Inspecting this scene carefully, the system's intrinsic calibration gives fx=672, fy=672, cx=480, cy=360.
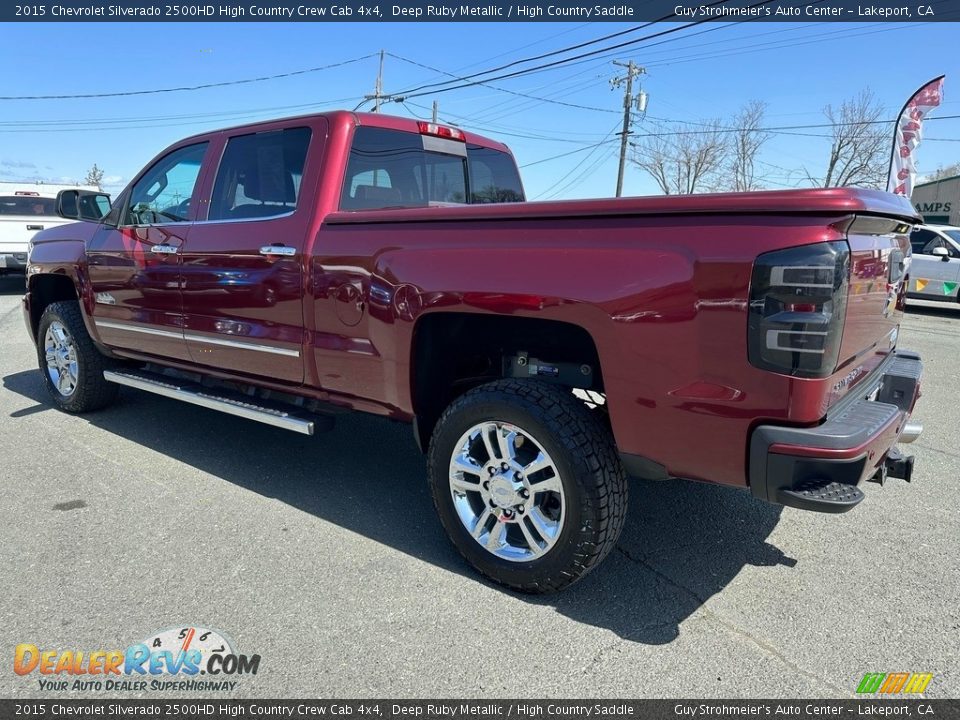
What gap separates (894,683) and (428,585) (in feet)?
5.66

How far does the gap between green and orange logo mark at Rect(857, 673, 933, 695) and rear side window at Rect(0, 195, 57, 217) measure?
52.2 feet

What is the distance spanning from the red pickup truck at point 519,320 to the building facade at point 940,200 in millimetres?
38237

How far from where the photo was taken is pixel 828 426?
7.19 ft

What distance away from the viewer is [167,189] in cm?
440

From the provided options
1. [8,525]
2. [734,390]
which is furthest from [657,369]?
[8,525]

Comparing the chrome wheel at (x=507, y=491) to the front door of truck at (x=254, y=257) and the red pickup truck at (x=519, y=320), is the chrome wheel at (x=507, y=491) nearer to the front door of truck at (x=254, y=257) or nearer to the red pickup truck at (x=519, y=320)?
the red pickup truck at (x=519, y=320)

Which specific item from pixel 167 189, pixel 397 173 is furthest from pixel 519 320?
pixel 167 189

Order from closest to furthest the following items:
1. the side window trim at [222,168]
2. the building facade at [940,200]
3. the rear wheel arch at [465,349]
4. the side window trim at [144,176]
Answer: the rear wheel arch at [465,349]
the side window trim at [222,168]
the side window trim at [144,176]
the building facade at [940,200]

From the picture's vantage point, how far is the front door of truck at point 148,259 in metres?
4.14

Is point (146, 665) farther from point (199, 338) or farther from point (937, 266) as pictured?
point (937, 266)

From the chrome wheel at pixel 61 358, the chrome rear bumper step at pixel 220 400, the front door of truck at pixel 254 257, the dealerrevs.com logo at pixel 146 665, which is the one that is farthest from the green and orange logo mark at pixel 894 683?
the chrome wheel at pixel 61 358

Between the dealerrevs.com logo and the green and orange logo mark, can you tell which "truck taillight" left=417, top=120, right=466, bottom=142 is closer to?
the dealerrevs.com logo

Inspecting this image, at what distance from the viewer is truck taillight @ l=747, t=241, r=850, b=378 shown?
2027 millimetres

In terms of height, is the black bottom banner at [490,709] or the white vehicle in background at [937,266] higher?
the white vehicle in background at [937,266]
